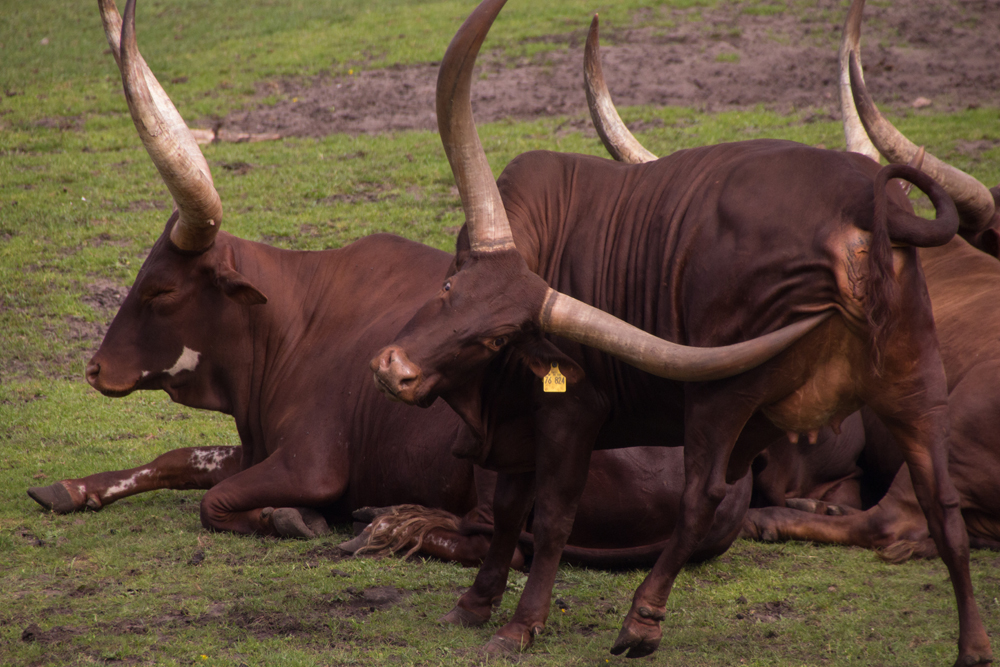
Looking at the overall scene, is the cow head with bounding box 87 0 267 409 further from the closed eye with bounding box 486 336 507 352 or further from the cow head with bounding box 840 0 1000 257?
the cow head with bounding box 840 0 1000 257

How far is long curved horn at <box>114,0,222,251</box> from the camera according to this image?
5.07 m

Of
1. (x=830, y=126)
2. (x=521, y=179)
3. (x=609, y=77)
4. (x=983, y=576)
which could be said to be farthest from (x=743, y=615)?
(x=609, y=77)

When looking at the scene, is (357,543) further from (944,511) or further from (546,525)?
(944,511)

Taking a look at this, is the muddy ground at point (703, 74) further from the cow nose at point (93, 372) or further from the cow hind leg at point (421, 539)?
the cow hind leg at point (421, 539)

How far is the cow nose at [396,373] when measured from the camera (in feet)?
12.5

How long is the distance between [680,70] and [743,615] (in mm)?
11469

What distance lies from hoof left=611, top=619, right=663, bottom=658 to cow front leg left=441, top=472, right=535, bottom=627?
2.52 feet

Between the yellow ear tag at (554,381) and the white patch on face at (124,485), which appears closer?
the yellow ear tag at (554,381)

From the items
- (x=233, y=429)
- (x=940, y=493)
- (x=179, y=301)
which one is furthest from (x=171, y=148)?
(x=940, y=493)

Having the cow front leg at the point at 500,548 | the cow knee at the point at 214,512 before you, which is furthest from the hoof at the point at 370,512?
the cow front leg at the point at 500,548

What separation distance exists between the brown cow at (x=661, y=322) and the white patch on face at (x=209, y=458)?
95.0 inches

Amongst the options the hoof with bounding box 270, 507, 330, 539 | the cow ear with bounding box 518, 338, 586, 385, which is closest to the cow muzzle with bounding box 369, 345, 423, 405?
the cow ear with bounding box 518, 338, 586, 385

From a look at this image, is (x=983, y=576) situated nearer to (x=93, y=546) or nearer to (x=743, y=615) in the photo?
→ (x=743, y=615)

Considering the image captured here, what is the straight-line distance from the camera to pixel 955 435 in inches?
206
